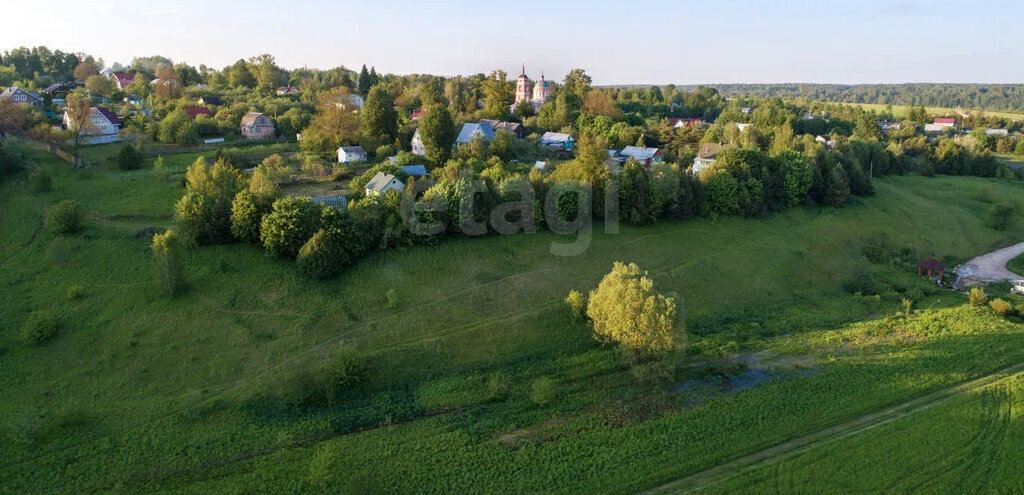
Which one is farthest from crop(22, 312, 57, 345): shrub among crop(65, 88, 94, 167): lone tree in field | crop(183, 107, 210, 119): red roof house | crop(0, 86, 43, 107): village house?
crop(0, 86, 43, 107): village house

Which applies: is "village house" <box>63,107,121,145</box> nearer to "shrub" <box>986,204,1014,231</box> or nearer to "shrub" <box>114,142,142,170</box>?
"shrub" <box>114,142,142,170</box>

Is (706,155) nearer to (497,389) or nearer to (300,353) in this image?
(497,389)

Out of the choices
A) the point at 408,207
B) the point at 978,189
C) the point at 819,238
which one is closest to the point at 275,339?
the point at 408,207

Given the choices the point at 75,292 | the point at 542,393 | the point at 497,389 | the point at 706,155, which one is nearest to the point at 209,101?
the point at 75,292

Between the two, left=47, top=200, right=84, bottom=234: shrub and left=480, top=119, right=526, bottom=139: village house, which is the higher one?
left=480, top=119, right=526, bottom=139: village house

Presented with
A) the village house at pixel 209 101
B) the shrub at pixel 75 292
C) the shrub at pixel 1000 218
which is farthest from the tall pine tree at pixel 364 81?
the shrub at pixel 1000 218

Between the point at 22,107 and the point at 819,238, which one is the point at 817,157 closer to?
the point at 819,238
